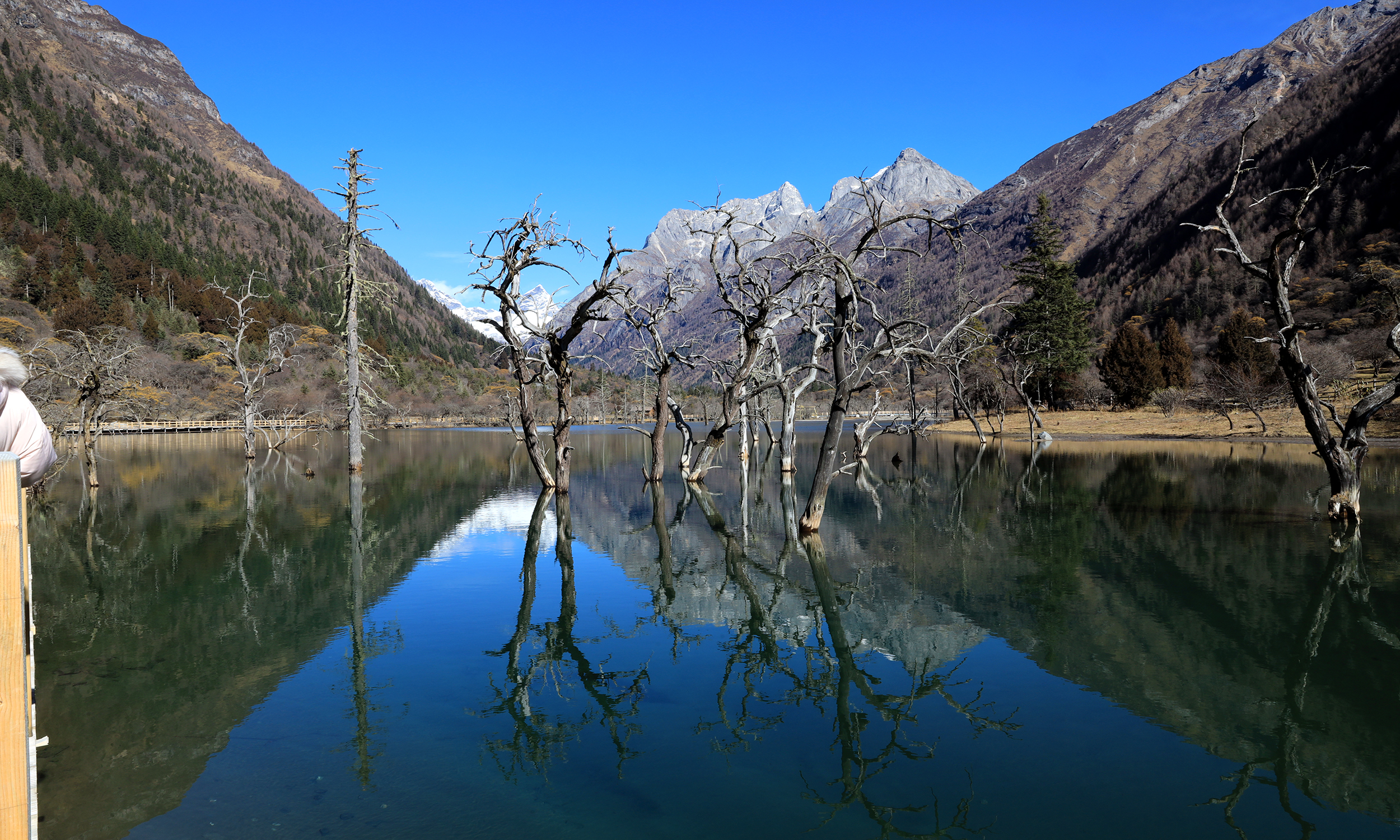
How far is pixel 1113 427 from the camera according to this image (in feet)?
170

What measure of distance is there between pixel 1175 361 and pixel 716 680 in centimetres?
6646

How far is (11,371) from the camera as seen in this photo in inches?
115

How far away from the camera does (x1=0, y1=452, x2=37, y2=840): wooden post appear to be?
2508mm

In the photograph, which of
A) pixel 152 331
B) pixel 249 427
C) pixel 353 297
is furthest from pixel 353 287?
pixel 152 331

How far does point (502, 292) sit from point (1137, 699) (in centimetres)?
1703

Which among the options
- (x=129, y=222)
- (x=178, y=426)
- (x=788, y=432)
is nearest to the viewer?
(x=788, y=432)

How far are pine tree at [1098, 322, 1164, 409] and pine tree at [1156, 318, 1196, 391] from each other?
110 cm

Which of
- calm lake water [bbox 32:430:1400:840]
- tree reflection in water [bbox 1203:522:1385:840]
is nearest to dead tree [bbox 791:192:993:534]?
calm lake water [bbox 32:430:1400:840]

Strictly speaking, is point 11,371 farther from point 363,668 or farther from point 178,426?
point 178,426

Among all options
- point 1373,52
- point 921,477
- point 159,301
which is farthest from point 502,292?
point 1373,52

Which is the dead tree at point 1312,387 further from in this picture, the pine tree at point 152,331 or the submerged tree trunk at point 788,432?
the pine tree at point 152,331

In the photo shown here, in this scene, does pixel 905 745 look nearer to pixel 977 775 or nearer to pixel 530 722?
pixel 977 775

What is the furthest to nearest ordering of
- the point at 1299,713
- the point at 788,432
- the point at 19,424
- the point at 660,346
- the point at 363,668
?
the point at 788,432, the point at 660,346, the point at 363,668, the point at 1299,713, the point at 19,424

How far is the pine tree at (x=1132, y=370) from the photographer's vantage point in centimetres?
5750
